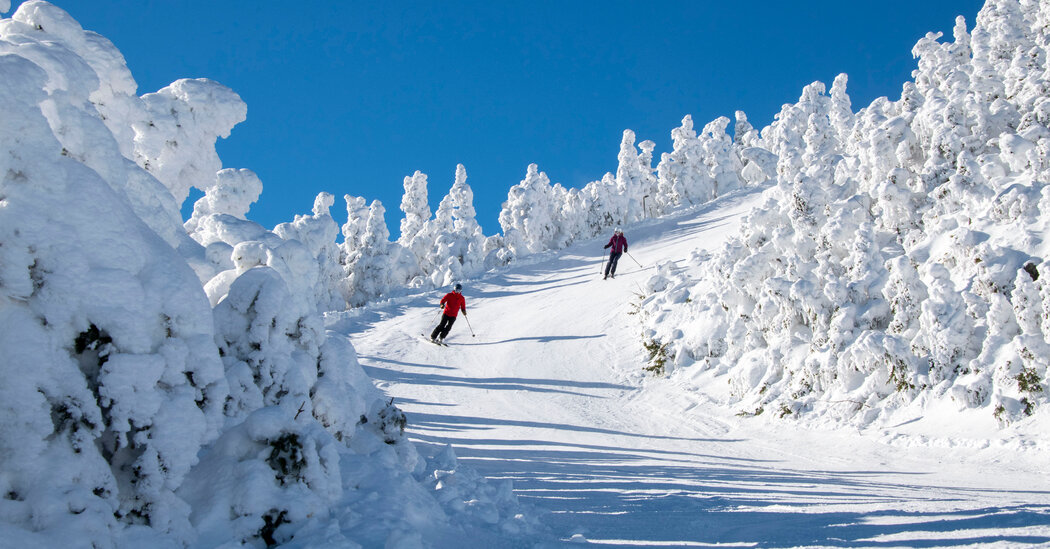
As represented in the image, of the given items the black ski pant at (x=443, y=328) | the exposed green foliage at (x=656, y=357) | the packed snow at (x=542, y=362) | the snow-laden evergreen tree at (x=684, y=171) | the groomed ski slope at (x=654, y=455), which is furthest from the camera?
the snow-laden evergreen tree at (x=684, y=171)

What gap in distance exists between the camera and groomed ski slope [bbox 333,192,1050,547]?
4727 millimetres

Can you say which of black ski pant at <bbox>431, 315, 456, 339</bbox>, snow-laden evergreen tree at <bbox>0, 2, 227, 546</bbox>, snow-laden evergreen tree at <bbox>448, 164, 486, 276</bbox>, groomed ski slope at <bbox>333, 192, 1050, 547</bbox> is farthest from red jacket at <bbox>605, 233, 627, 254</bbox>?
snow-laden evergreen tree at <bbox>0, 2, 227, 546</bbox>

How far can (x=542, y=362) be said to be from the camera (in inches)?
588

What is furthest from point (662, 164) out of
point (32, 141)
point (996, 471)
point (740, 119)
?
point (32, 141)

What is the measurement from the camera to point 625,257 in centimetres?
2792

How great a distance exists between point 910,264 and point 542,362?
7.85 m

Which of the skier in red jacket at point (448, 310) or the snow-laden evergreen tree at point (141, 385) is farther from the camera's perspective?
the skier in red jacket at point (448, 310)

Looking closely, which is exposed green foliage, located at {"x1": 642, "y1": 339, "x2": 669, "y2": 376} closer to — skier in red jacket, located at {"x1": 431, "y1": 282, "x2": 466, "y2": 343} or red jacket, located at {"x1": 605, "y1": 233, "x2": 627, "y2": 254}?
skier in red jacket, located at {"x1": 431, "y1": 282, "x2": 466, "y2": 343}

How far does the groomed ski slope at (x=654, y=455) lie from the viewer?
4.73m

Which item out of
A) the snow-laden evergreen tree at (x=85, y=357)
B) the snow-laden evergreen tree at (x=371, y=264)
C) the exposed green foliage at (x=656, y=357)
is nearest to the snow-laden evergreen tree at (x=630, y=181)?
the snow-laden evergreen tree at (x=371, y=264)

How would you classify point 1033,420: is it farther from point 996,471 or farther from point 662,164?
point 662,164

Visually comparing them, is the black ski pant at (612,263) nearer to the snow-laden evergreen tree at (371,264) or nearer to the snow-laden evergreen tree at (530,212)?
the snow-laden evergreen tree at (371,264)

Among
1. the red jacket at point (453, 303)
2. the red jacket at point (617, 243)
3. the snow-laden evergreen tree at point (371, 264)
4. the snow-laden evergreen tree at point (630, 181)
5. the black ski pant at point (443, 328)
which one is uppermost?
the snow-laden evergreen tree at point (630, 181)

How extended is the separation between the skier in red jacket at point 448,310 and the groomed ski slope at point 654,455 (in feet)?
1.57
